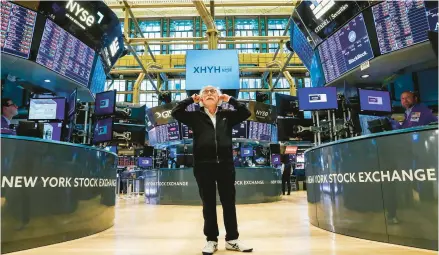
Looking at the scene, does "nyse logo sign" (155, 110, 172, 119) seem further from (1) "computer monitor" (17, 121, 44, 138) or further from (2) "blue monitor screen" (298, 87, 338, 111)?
(1) "computer monitor" (17, 121, 44, 138)

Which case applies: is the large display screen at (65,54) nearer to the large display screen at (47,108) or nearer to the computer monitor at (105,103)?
the computer monitor at (105,103)

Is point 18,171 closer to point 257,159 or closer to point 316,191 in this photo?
point 316,191

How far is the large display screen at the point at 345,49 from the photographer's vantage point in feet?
17.4

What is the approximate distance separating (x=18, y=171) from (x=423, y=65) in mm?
6198

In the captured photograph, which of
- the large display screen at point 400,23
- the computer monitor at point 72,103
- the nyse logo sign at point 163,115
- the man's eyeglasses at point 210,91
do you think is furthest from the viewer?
the nyse logo sign at point 163,115

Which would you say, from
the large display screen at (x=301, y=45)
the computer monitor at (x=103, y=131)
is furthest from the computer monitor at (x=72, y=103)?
the large display screen at (x=301, y=45)

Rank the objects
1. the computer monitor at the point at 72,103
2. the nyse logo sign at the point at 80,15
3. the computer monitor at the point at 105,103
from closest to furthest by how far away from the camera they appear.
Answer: the nyse logo sign at the point at 80,15
the computer monitor at the point at 72,103
the computer monitor at the point at 105,103

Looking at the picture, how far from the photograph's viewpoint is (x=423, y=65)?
5391 millimetres

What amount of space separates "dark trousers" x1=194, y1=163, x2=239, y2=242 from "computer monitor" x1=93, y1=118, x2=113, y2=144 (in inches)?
188

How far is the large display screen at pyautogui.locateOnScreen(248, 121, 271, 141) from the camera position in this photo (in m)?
10.0

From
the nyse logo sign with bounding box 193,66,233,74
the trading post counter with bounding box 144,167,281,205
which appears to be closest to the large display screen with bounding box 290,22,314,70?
the nyse logo sign with bounding box 193,66,233,74

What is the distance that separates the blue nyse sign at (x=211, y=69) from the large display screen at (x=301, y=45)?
1550 mm

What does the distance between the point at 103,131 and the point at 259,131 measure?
5134mm

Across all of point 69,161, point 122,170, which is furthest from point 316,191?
point 122,170
